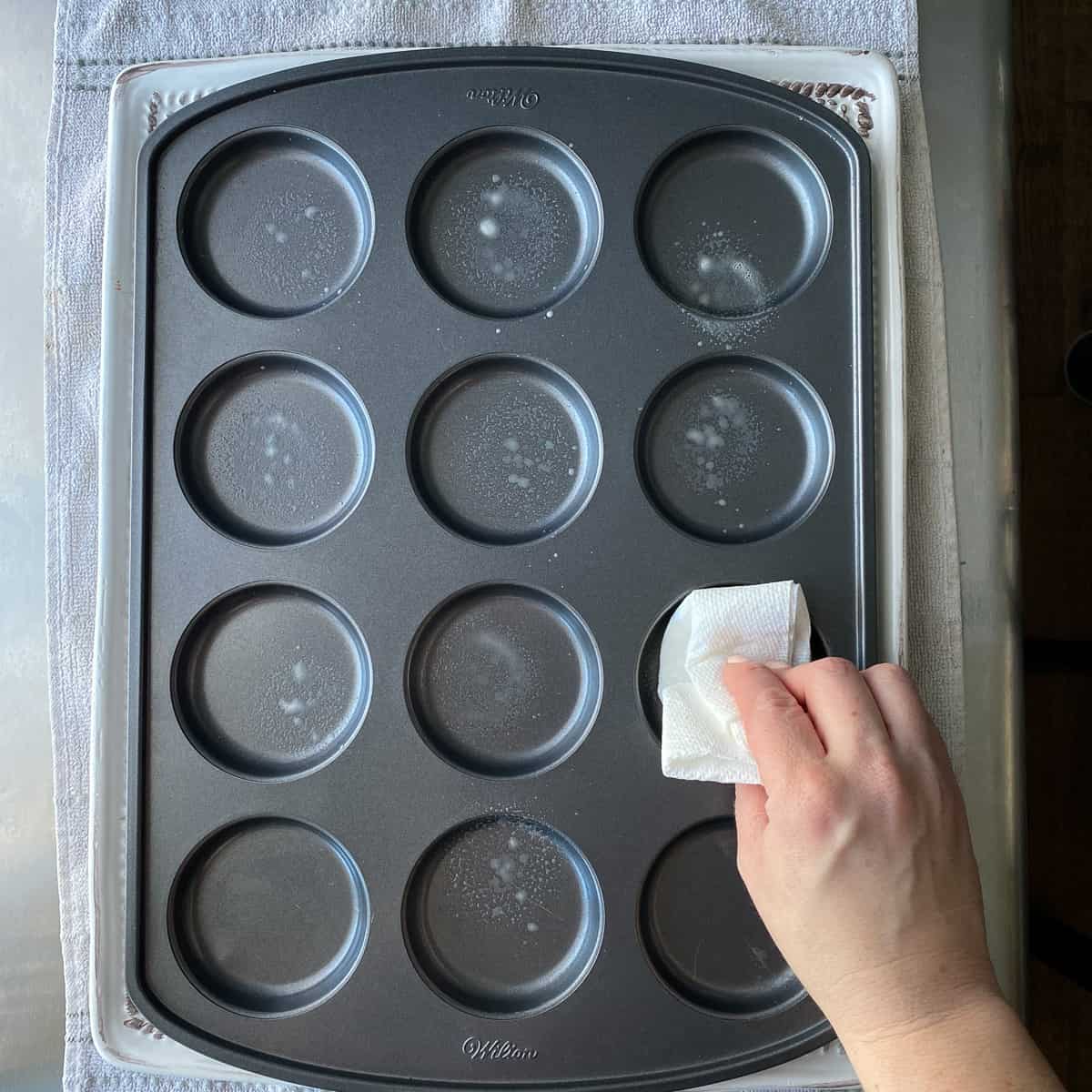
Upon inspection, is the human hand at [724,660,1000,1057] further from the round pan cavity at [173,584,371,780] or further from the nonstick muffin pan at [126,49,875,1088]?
→ the round pan cavity at [173,584,371,780]

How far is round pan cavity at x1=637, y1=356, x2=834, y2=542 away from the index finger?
0.36 feet

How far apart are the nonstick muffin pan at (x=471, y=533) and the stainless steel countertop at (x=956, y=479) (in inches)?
3.8

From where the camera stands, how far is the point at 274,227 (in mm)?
622

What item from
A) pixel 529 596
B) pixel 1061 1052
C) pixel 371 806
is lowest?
pixel 1061 1052

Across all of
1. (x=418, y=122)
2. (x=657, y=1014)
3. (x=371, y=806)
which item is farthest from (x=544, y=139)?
(x=657, y=1014)

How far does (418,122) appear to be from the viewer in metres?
0.60

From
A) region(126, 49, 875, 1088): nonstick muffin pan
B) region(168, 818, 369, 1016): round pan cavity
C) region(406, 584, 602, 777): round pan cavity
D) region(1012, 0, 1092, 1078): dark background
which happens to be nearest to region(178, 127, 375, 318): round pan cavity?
region(126, 49, 875, 1088): nonstick muffin pan

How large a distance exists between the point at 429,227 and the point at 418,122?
0.06m

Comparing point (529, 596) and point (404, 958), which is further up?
point (529, 596)

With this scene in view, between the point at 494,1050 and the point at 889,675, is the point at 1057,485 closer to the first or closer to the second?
the point at 889,675

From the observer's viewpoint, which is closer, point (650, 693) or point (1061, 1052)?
point (650, 693)

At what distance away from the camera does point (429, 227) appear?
62 cm

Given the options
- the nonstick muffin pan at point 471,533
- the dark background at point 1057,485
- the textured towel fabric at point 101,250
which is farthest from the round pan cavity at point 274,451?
the dark background at point 1057,485

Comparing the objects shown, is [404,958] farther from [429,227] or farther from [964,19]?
[964,19]
